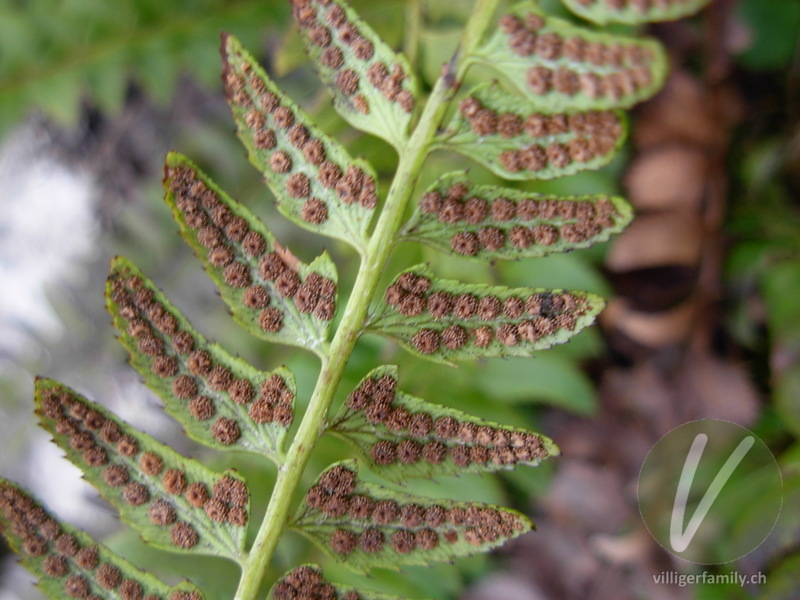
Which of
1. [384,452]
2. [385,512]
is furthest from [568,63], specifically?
[385,512]

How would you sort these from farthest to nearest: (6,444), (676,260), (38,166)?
1. (38,166)
2. (6,444)
3. (676,260)

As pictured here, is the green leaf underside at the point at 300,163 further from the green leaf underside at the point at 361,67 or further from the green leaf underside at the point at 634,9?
the green leaf underside at the point at 634,9

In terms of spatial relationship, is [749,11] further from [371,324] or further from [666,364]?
[371,324]

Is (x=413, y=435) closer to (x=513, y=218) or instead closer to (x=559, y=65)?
(x=513, y=218)

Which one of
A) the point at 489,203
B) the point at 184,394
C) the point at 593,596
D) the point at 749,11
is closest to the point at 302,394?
the point at 184,394

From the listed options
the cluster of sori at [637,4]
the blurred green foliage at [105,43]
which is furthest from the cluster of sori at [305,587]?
the blurred green foliage at [105,43]
